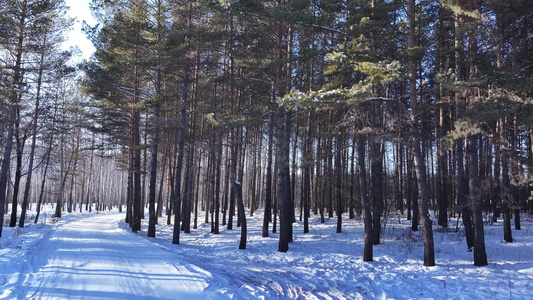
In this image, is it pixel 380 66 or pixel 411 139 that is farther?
pixel 411 139

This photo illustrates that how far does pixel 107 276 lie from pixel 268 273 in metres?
3.94

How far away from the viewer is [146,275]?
746 centimetres

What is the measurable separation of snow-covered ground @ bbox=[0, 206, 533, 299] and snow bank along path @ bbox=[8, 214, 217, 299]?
0.7 inches

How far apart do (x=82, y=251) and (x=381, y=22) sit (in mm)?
11815

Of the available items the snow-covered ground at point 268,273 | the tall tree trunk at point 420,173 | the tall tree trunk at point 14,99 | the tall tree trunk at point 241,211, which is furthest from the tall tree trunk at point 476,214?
the tall tree trunk at point 14,99

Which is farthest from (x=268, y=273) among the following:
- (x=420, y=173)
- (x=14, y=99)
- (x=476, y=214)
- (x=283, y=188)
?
(x=14, y=99)

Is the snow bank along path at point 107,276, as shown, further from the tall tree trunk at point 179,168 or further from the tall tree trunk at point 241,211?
the tall tree trunk at point 179,168

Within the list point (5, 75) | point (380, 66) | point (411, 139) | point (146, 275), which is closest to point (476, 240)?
point (411, 139)

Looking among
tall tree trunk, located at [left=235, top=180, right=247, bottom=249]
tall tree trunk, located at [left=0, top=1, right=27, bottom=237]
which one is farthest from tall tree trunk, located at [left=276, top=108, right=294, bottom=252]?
tall tree trunk, located at [left=0, top=1, right=27, bottom=237]

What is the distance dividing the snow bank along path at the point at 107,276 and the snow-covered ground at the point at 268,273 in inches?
0.7

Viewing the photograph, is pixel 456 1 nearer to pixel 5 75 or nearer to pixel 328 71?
pixel 328 71

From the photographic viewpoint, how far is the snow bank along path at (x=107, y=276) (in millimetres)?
5918

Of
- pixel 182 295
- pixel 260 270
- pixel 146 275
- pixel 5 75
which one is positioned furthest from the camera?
pixel 5 75

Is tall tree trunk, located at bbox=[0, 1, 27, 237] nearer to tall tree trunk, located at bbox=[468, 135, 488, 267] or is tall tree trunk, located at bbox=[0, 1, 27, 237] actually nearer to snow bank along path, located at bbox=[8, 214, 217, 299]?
snow bank along path, located at bbox=[8, 214, 217, 299]
